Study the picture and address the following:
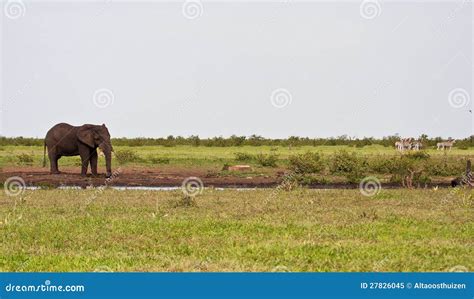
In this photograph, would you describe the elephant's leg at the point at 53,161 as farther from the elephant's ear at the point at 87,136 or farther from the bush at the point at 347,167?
the bush at the point at 347,167

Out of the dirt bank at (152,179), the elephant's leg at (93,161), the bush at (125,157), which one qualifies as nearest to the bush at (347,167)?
the dirt bank at (152,179)

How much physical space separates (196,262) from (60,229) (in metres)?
4.44

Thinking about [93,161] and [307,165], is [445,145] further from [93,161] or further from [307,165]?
[93,161]

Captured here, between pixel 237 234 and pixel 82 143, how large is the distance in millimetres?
19934

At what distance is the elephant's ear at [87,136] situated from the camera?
110ft

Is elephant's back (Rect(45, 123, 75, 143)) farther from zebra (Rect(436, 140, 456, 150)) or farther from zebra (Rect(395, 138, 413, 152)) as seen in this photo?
zebra (Rect(436, 140, 456, 150))

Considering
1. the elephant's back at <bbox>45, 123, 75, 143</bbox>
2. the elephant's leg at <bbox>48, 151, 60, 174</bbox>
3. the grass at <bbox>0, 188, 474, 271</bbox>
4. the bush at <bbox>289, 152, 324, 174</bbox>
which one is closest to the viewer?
the grass at <bbox>0, 188, 474, 271</bbox>

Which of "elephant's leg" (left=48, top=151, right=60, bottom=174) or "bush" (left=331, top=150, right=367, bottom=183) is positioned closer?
"elephant's leg" (left=48, top=151, right=60, bottom=174)

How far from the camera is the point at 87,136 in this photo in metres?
33.5

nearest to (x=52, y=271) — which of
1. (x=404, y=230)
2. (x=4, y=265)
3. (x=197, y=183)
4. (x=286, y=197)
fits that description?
(x=4, y=265)

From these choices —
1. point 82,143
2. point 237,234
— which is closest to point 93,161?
point 82,143

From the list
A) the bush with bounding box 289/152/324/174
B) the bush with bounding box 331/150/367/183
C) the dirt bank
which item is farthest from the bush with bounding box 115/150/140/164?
the bush with bounding box 331/150/367/183

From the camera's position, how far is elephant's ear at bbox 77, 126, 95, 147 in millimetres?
33438

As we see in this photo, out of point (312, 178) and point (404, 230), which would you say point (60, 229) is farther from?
point (312, 178)
